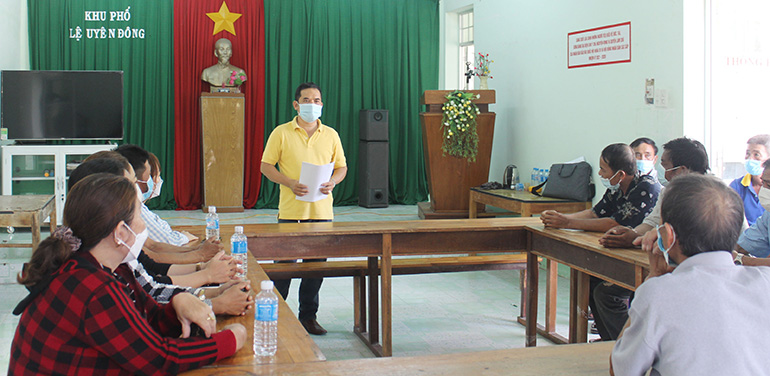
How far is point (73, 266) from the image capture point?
155cm

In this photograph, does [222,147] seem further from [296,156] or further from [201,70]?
[296,156]

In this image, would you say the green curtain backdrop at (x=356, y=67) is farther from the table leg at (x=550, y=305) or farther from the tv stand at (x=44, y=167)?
the table leg at (x=550, y=305)

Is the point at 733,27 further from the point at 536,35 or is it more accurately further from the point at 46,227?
the point at 46,227

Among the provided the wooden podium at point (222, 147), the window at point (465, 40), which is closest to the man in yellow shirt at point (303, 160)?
the wooden podium at point (222, 147)

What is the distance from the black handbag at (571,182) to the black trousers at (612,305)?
2.44 metres

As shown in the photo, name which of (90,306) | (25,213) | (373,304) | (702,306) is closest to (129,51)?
(25,213)

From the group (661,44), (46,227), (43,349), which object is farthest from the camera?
(46,227)

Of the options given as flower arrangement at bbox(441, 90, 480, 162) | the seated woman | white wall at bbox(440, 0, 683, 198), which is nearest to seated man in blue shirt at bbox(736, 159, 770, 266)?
white wall at bbox(440, 0, 683, 198)

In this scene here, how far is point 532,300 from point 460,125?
133 inches

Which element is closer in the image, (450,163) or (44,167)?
(450,163)

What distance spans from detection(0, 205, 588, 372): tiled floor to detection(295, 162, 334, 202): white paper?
831 mm

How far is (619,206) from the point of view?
3.54 m

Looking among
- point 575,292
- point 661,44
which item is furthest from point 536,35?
point 575,292

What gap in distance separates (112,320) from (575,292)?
300 cm
